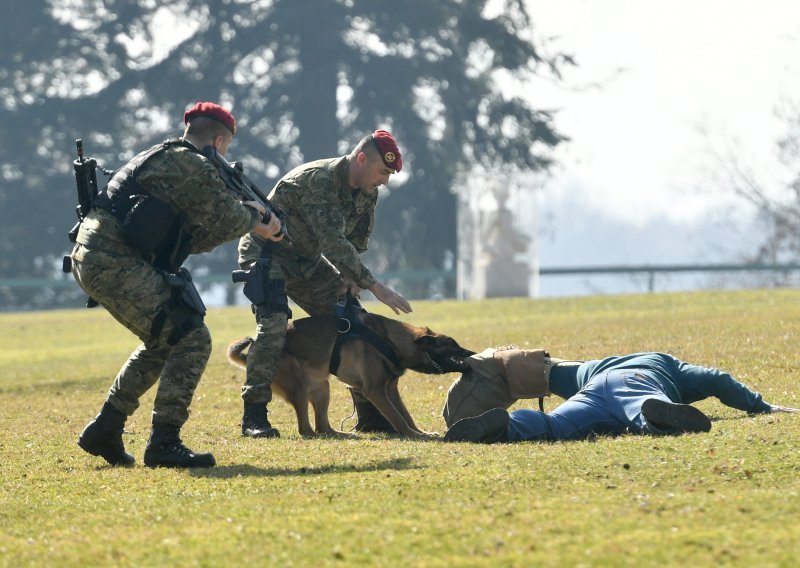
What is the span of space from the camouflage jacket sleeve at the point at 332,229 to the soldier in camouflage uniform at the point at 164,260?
1.21m

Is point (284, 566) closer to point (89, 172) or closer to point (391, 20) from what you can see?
point (89, 172)

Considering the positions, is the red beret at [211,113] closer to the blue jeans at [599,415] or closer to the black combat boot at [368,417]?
the blue jeans at [599,415]

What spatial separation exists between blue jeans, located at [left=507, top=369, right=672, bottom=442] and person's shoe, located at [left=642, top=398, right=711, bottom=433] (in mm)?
195

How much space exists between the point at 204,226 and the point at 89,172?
0.73m

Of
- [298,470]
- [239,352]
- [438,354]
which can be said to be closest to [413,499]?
[298,470]

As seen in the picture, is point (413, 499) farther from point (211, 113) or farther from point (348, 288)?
point (348, 288)

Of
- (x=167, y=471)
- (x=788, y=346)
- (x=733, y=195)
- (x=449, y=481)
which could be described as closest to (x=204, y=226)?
(x=167, y=471)

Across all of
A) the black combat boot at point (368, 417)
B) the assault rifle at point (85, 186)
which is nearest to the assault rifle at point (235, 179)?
the assault rifle at point (85, 186)

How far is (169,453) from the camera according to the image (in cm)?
817

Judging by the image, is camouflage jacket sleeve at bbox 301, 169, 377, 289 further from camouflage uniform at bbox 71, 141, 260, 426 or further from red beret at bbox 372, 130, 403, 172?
camouflage uniform at bbox 71, 141, 260, 426

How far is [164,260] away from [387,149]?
202 centimetres

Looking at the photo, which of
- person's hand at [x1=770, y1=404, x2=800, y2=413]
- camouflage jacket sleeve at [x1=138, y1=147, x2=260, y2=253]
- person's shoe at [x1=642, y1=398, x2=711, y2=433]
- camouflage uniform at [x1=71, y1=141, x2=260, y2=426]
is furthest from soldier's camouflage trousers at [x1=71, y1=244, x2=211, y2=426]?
person's hand at [x1=770, y1=404, x2=800, y2=413]

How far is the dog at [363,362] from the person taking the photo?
31.8 ft

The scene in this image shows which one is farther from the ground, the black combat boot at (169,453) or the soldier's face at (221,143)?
→ the soldier's face at (221,143)
